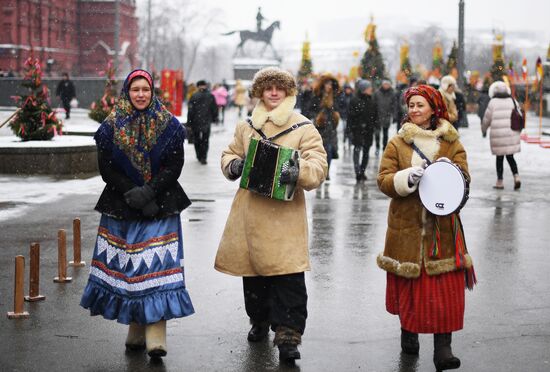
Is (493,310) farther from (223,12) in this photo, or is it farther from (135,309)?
(223,12)

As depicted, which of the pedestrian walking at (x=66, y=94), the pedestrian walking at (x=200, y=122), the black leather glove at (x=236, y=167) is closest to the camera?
the black leather glove at (x=236, y=167)

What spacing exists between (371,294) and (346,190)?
7.62m

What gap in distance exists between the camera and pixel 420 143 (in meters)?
6.19

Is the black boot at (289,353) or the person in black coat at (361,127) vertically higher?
the person in black coat at (361,127)

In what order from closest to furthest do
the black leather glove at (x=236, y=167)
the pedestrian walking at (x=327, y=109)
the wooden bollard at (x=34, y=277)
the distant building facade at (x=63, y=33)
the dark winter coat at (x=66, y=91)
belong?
the black leather glove at (x=236, y=167), the wooden bollard at (x=34, y=277), the pedestrian walking at (x=327, y=109), the dark winter coat at (x=66, y=91), the distant building facade at (x=63, y=33)

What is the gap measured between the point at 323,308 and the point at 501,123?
8.86 metres

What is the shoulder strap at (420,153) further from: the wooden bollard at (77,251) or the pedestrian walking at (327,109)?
the pedestrian walking at (327,109)

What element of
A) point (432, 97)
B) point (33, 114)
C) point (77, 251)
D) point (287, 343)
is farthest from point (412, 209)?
point (33, 114)

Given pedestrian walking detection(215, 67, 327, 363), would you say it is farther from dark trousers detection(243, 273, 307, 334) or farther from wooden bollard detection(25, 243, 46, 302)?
wooden bollard detection(25, 243, 46, 302)

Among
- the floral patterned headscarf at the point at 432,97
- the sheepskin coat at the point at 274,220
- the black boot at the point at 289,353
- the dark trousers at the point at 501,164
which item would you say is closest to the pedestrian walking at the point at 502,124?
the dark trousers at the point at 501,164

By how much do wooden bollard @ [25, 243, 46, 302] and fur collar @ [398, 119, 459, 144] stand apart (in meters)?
2.98

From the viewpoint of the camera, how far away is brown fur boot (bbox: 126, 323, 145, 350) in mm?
6336

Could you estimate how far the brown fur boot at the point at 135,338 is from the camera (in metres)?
6.34

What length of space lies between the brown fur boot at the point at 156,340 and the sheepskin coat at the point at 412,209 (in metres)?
1.40
